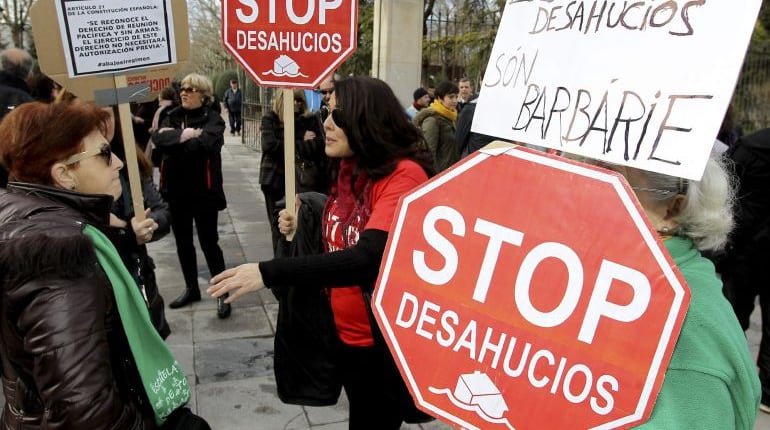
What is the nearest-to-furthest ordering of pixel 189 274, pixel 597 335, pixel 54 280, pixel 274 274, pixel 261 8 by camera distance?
1. pixel 597 335
2. pixel 54 280
3. pixel 274 274
4. pixel 261 8
5. pixel 189 274

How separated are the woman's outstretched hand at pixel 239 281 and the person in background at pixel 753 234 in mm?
2803

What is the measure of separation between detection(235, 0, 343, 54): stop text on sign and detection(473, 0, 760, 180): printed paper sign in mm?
1377

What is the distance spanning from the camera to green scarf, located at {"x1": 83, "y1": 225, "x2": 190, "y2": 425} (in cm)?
167

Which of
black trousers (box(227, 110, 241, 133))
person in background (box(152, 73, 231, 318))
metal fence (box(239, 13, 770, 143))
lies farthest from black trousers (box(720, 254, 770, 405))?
black trousers (box(227, 110, 241, 133))

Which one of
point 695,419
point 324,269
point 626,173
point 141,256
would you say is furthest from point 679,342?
point 141,256

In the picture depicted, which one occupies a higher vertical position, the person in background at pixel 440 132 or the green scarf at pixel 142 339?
the green scarf at pixel 142 339

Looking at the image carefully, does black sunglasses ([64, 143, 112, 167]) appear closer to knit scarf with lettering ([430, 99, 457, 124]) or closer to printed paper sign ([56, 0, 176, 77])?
printed paper sign ([56, 0, 176, 77])

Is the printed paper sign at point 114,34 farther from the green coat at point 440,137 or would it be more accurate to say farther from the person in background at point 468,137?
the green coat at point 440,137

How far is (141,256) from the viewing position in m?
2.33

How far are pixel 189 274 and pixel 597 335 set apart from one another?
4.35 meters

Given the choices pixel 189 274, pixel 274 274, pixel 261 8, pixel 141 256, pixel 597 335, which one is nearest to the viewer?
pixel 597 335

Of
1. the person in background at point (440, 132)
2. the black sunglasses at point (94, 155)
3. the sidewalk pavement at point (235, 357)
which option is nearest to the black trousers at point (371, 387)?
the sidewalk pavement at point (235, 357)

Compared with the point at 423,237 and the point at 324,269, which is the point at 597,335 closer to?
the point at 423,237

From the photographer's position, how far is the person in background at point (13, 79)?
4.53 metres
